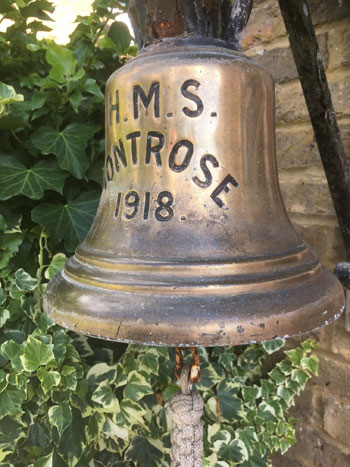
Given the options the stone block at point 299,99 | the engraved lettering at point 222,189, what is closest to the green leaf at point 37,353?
the engraved lettering at point 222,189

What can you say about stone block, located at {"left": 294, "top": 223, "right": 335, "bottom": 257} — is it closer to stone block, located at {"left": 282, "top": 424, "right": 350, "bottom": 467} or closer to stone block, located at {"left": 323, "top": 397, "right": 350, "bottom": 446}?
stone block, located at {"left": 323, "top": 397, "right": 350, "bottom": 446}

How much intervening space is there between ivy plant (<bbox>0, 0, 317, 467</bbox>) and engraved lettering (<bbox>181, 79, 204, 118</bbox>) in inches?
19.3

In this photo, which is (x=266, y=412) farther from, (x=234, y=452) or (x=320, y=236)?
(x=320, y=236)

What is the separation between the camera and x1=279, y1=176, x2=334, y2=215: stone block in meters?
0.93

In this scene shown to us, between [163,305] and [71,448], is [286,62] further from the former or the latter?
[71,448]

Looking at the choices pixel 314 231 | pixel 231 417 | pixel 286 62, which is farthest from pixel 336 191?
pixel 231 417

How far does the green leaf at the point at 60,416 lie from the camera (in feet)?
2.81

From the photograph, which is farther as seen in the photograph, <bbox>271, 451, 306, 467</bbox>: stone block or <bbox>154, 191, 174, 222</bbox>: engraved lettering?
<bbox>271, 451, 306, 467</bbox>: stone block

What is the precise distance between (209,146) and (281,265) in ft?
0.55

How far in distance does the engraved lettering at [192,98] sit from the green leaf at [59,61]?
58cm

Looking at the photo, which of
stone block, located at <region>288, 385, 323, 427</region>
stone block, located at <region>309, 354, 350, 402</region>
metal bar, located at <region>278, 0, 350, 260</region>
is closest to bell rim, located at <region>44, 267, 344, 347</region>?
metal bar, located at <region>278, 0, 350, 260</region>

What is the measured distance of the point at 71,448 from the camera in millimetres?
903

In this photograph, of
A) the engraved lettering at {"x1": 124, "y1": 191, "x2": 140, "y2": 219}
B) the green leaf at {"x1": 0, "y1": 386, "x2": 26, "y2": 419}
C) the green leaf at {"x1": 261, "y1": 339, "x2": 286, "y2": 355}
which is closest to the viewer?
the engraved lettering at {"x1": 124, "y1": 191, "x2": 140, "y2": 219}

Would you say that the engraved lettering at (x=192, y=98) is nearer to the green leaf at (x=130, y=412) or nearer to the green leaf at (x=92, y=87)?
the green leaf at (x=92, y=87)
